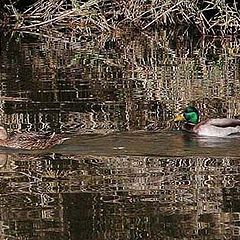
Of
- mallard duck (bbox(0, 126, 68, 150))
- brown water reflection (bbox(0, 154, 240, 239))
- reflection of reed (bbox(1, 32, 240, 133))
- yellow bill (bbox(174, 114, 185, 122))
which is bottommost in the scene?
brown water reflection (bbox(0, 154, 240, 239))

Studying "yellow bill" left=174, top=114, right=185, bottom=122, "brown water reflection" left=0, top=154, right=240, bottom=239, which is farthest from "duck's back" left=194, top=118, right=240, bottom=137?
"brown water reflection" left=0, top=154, right=240, bottom=239

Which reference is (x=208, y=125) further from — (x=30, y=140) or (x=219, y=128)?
(x=30, y=140)

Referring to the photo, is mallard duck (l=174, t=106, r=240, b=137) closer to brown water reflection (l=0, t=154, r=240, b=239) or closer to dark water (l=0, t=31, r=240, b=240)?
dark water (l=0, t=31, r=240, b=240)

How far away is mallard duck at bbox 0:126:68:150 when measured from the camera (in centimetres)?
1007

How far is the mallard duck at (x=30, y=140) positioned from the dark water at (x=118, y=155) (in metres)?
0.09

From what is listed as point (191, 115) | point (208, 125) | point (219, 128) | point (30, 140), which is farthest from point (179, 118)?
point (30, 140)

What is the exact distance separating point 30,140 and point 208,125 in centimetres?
213

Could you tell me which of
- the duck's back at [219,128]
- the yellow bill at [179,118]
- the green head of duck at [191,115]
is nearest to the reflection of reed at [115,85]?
the yellow bill at [179,118]

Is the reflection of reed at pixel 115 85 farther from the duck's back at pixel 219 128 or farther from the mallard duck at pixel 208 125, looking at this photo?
the duck's back at pixel 219 128

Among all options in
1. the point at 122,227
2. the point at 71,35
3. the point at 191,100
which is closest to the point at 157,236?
the point at 122,227

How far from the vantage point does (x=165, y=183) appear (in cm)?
841

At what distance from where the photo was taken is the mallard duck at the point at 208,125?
1073cm

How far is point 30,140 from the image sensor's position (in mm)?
10125

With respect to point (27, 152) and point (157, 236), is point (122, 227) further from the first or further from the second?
point (27, 152)
